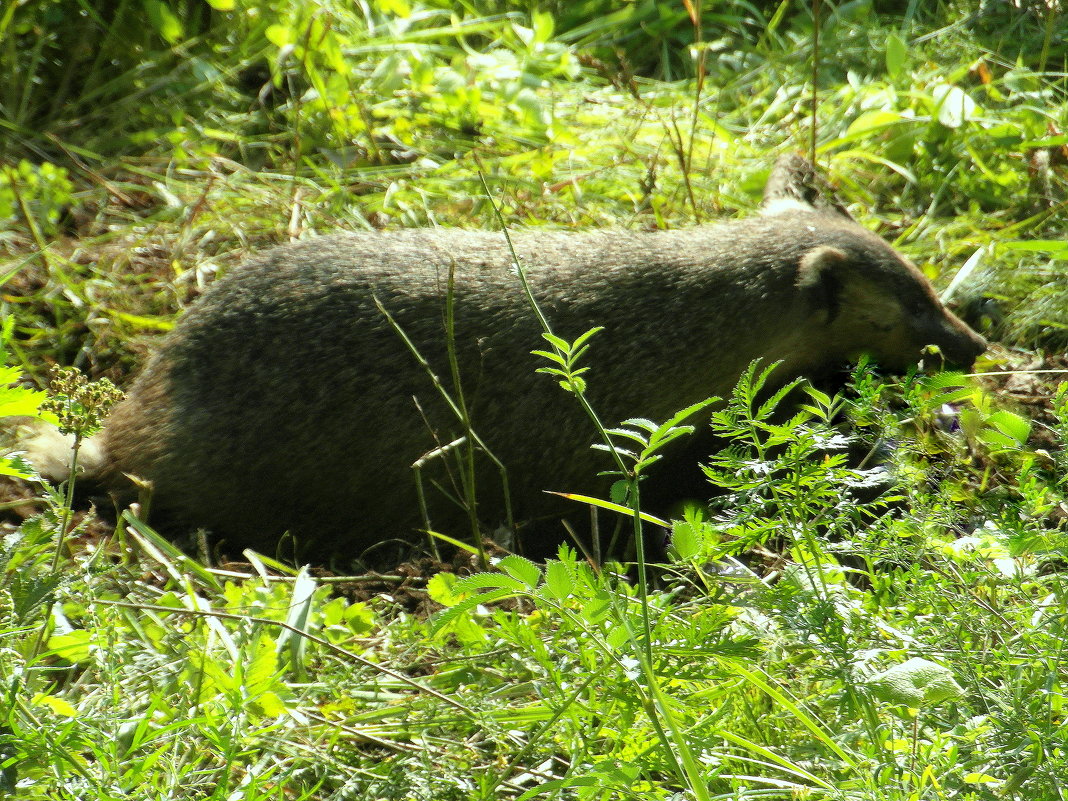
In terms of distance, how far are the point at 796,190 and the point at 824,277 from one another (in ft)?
2.59

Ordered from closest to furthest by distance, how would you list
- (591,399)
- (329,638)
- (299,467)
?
(329,638), (299,467), (591,399)

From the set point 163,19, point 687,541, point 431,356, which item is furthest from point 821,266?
point 163,19

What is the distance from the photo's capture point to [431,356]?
3844mm

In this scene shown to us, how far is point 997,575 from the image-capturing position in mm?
2180

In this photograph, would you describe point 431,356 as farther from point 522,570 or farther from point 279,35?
A: point 279,35

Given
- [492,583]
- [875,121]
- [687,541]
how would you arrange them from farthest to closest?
[875,121], [687,541], [492,583]

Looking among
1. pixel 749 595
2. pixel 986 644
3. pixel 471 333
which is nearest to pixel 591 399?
pixel 471 333

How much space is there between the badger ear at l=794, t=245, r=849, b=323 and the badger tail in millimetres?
2766

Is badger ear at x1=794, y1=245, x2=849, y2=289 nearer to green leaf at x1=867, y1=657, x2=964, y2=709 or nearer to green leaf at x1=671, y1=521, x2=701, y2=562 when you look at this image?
green leaf at x1=671, y1=521, x2=701, y2=562

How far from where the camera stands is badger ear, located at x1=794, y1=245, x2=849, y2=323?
4.18 metres

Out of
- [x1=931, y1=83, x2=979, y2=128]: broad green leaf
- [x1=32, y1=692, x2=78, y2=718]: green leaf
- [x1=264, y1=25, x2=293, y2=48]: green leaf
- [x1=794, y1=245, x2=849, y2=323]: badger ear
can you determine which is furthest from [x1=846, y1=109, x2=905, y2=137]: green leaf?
[x1=32, y1=692, x2=78, y2=718]: green leaf

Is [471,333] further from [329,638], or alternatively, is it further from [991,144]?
[991,144]

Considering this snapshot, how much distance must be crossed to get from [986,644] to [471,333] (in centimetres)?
229

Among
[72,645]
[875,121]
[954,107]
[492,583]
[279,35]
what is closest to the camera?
[492,583]
